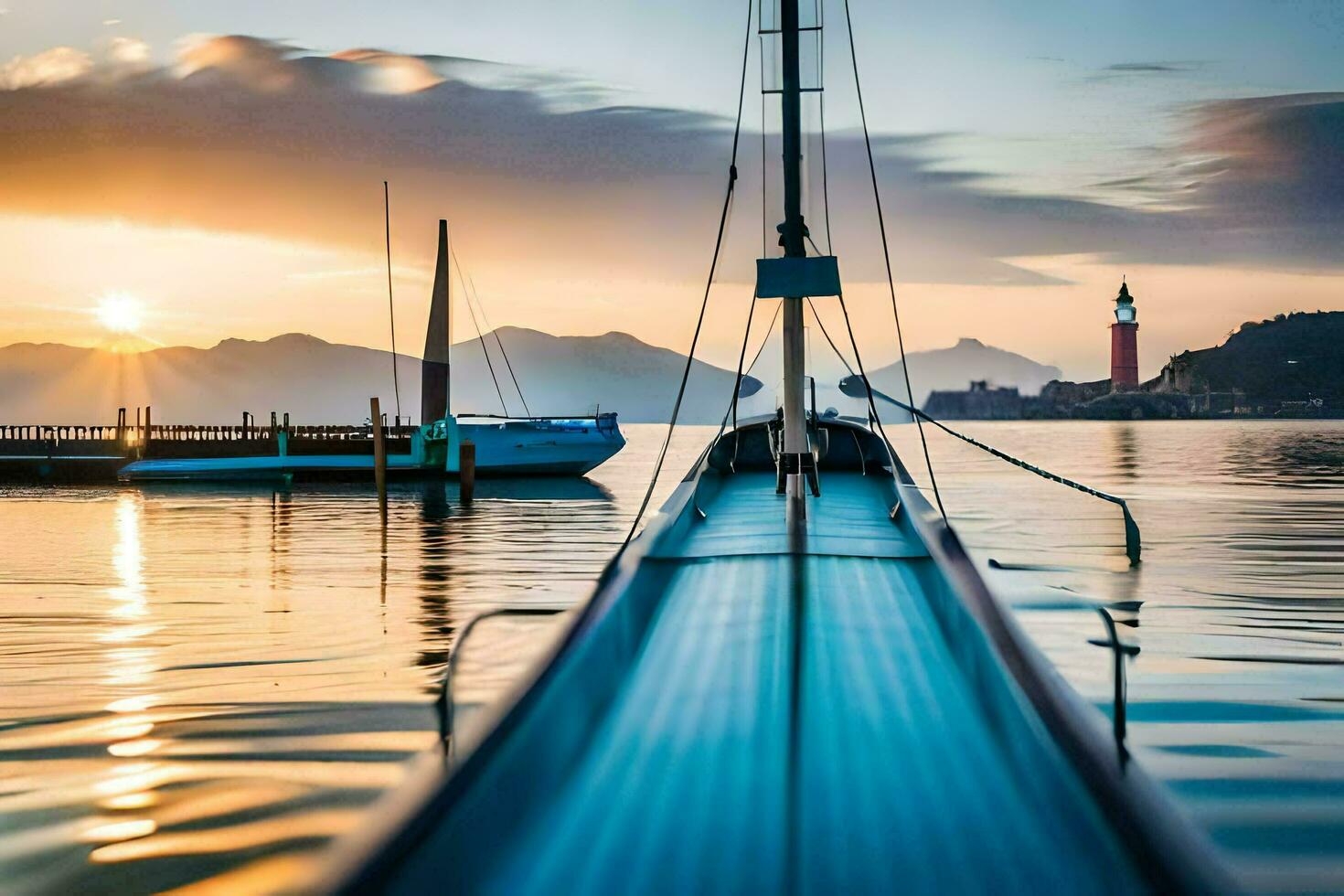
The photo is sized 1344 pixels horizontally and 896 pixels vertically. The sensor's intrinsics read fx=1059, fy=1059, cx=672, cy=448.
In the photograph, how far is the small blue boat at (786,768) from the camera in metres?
2.81

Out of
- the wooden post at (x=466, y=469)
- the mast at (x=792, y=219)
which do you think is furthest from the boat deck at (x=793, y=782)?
the wooden post at (x=466, y=469)

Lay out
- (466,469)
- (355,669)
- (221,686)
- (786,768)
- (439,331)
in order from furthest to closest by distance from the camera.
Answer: (439,331)
(466,469)
(355,669)
(221,686)
(786,768)

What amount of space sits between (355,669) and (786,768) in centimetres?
462

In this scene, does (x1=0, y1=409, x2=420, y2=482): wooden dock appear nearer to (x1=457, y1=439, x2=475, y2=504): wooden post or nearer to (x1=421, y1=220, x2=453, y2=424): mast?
(x1=421, y1=220, x2=453, y2=424): mast

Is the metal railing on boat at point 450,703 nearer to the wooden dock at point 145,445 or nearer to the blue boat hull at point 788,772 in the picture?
the blue boat hull at point 788,772

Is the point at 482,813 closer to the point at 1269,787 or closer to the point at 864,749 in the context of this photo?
the point at 864,749

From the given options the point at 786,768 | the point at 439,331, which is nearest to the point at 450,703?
the point at 786,768

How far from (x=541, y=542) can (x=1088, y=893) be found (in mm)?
14574

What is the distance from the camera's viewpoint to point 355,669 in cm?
736

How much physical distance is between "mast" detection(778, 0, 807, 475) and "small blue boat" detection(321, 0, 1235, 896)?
1.90 meters

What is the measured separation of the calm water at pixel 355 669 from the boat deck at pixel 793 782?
999mm

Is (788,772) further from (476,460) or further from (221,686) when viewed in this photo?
(476,460)

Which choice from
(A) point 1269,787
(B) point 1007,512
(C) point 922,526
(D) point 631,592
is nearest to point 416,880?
(D) point 631,592

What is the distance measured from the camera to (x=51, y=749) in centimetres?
545
